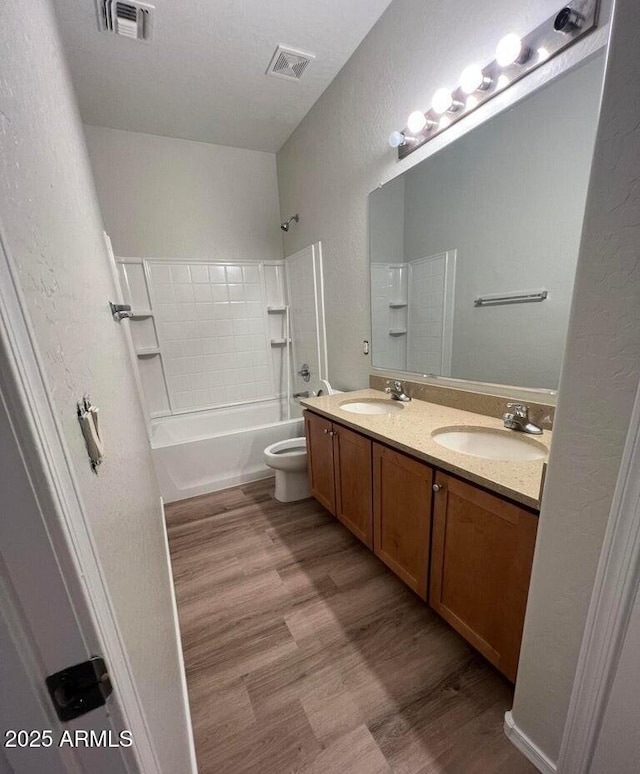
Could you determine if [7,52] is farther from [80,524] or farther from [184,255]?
[184,255]

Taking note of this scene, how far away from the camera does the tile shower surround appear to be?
9.16 feet

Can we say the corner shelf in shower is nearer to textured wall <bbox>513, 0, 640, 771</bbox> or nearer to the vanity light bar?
the vanity light bar

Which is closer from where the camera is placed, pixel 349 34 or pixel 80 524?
pixel 80 524

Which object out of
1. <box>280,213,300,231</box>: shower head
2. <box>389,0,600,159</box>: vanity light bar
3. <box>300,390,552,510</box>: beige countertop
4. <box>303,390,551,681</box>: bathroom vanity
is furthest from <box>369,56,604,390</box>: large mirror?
<box>280,213,300,231</box>: shower head

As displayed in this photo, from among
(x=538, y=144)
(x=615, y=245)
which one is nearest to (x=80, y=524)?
(x=615, y=245)

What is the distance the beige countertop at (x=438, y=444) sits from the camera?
3.00ft

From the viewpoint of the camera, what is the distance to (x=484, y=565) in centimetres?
102

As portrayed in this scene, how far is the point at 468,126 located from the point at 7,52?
1.59m

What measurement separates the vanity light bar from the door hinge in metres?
1.89

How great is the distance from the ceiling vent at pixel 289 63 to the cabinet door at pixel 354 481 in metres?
2.16

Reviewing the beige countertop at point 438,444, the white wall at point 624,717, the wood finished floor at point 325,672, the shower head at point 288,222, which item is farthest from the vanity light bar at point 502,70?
the wood finished floor at point 325,672

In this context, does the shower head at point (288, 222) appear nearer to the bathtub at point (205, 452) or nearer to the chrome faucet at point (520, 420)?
the bathtub at point (205, 452)

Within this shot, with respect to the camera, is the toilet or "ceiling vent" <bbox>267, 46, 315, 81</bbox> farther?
the toilet

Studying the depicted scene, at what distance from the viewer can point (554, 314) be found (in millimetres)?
1210
